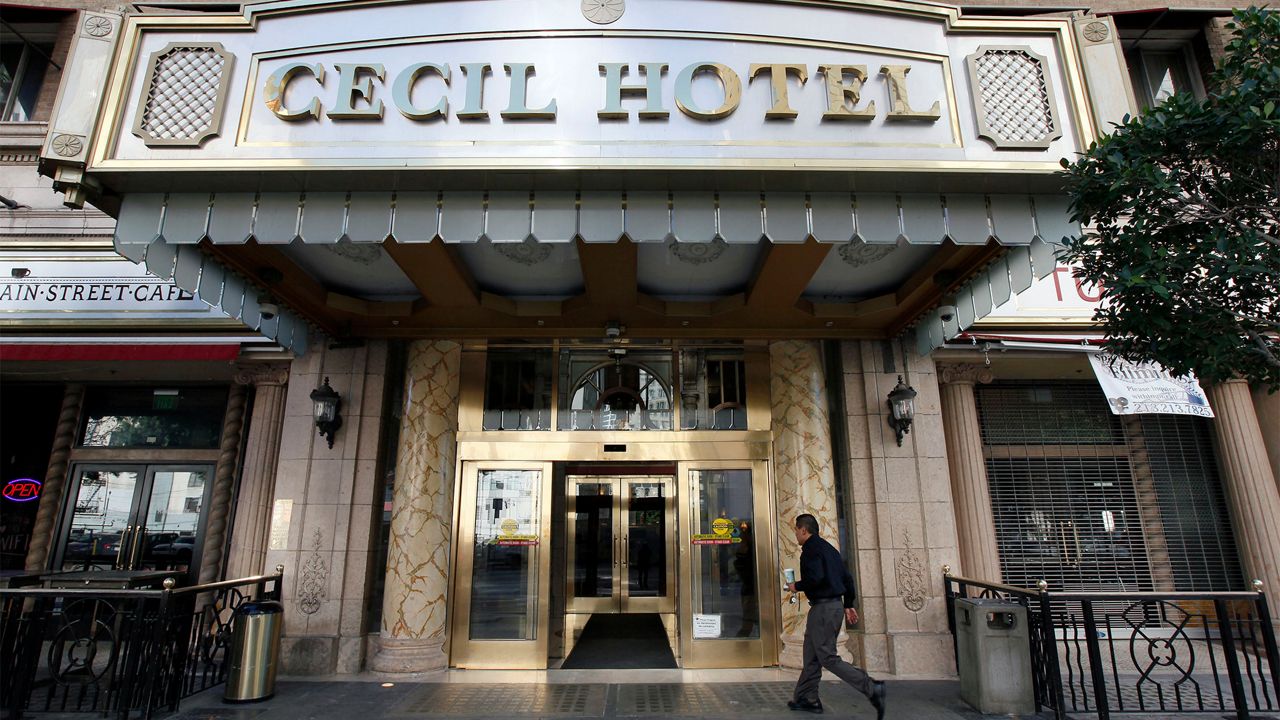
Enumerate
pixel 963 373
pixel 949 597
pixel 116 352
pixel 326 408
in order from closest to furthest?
pixel 949 597
pixel 326 408
pixel 116 352
pixel 963 373

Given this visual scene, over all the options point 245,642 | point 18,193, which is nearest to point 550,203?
point 245,642

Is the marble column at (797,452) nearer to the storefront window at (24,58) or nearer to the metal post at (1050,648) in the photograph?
the metal post at (1050,648)

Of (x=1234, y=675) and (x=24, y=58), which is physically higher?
(x=24, y=58)

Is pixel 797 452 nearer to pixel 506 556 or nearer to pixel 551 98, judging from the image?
pixel 506 556

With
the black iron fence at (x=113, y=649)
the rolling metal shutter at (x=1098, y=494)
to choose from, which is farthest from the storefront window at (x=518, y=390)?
the rolling metal shutter at (x=1098, y=494)

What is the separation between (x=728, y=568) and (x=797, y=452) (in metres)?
1.72

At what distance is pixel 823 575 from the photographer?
581 centimetres

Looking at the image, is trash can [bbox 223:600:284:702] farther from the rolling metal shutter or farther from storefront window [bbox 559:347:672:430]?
the rolling metal shutter

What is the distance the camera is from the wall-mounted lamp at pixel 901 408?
7695 millimetres

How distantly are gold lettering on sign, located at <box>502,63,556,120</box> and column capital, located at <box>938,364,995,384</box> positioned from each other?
6.33 m

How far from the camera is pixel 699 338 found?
337 inches

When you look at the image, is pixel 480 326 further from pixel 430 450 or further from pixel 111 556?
pixel 111 556

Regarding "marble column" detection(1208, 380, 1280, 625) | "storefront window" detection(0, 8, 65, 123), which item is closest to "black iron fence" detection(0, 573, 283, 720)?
"storefront window" detection(0, 8, 65, 123)

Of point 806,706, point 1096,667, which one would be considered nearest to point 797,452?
point 806,706
